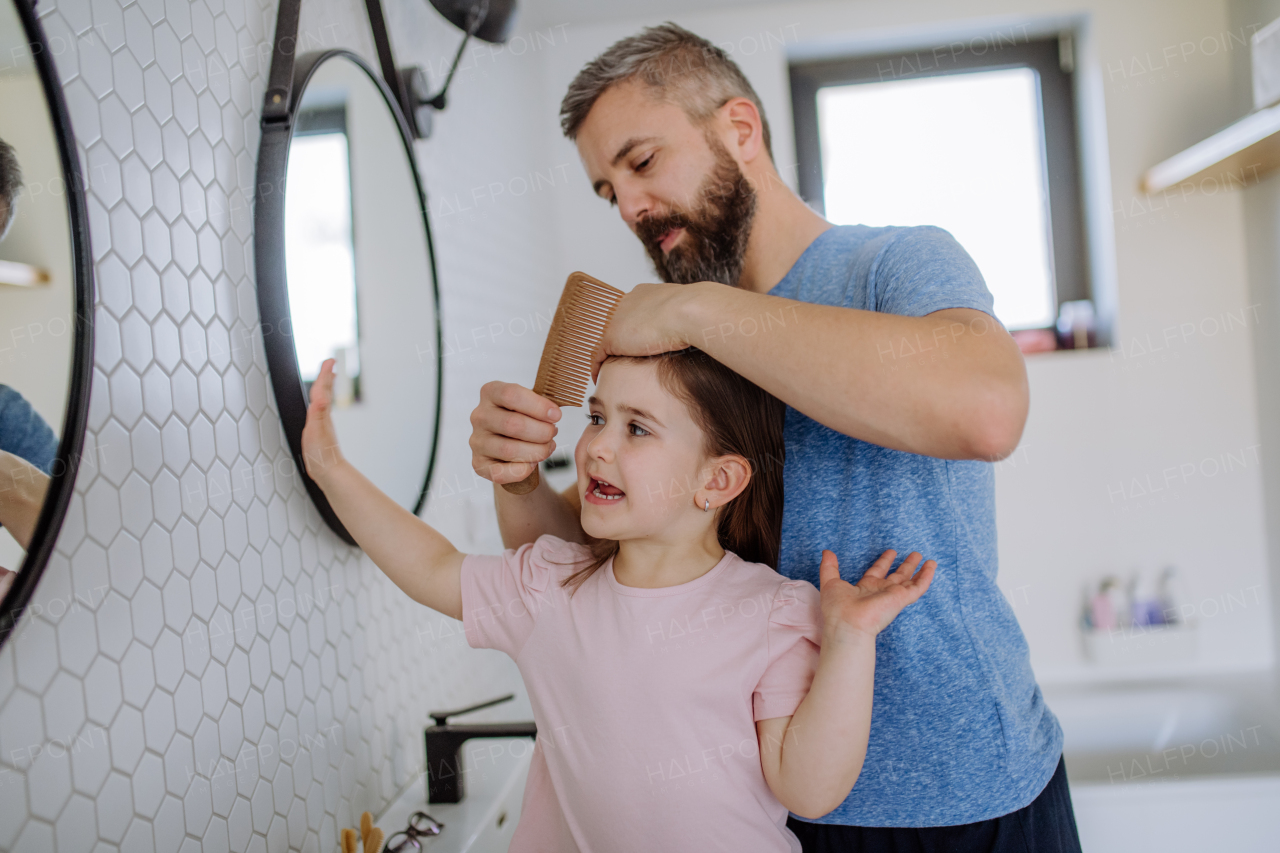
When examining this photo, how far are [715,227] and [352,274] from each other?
447 mm

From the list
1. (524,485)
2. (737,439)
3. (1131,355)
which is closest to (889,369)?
(737,439)

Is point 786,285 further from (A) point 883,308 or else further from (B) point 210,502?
(B) point 210,502

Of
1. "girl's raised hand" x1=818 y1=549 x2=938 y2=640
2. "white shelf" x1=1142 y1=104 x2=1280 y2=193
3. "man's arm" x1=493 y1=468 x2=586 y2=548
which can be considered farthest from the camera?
"white shelf" x1=1142 y1=104 x2=1280 y2=193

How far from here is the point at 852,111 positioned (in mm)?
2467

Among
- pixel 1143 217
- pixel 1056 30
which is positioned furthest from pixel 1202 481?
pixel 1056 30

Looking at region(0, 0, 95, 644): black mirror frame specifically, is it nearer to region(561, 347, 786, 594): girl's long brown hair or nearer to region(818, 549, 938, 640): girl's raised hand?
region(561, 347, 786, 594): girl's long brown hair

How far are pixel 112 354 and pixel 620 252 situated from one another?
1836 millimetres

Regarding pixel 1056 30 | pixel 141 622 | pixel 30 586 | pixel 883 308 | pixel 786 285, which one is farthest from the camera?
pixel 1056 30

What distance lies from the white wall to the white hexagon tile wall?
5.32ft

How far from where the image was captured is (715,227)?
94 cm

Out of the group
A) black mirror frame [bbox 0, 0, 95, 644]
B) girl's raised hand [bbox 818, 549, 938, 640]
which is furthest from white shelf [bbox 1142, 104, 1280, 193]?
black mirror frame [bbox 0, 0, 95, 644]

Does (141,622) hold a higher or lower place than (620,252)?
lower

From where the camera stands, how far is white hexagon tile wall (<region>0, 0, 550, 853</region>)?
55 cm

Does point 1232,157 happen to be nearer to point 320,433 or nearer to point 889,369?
point 889,369
